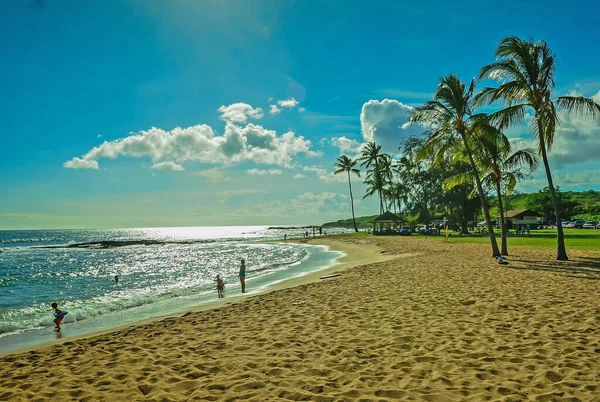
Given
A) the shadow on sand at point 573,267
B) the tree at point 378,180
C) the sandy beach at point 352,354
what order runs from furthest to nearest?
the tree at point 378,180, the shadow on sand at point 573,267, the sandy beach at point 352,354

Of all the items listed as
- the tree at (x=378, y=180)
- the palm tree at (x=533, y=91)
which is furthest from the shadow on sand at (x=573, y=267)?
the tree at (x=378, y=180)

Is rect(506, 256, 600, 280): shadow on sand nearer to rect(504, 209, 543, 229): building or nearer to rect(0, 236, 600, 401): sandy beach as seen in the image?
rect(0, 236, 600, 401): sandy beach

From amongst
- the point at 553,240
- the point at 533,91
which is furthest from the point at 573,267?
the point at 553,240

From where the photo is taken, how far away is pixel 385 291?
11008mm

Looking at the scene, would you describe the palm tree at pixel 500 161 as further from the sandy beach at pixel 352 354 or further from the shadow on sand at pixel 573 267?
the sandy beach at pixel 352 354

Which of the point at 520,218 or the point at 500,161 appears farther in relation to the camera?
the point at 520,218

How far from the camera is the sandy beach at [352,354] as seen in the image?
14.3ft

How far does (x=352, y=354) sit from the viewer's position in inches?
220

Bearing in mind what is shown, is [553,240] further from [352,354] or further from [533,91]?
[352,354]

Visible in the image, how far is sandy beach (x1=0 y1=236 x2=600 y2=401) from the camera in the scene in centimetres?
437

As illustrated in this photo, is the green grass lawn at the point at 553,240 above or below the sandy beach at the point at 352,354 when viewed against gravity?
below

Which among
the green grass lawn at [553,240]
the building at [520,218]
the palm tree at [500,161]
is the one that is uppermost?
the palm tree at [500,161]

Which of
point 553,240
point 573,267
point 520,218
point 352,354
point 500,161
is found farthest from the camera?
point 520,218

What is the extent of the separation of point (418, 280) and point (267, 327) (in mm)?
6992
